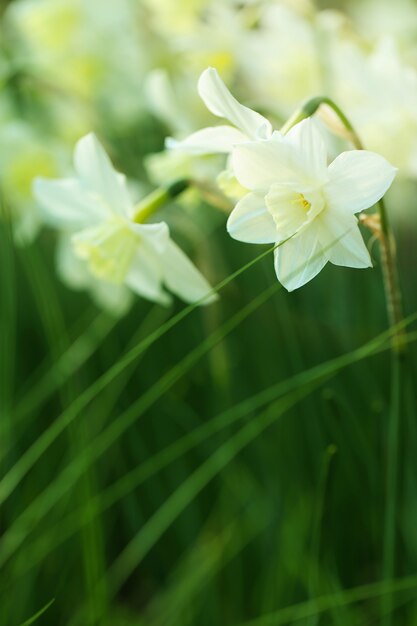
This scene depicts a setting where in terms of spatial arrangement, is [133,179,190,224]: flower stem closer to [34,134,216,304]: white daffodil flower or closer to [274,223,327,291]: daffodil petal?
[34,134,216,304]: white daffodil flower

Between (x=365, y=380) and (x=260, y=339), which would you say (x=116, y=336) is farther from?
(x=365, y=380)

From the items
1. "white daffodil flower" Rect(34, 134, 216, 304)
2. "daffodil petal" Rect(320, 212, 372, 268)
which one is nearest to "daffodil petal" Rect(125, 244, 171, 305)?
"white daffodil flower" Rect(34, 134, 216, 304)

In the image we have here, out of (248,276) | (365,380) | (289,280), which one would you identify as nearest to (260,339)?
(248,276)

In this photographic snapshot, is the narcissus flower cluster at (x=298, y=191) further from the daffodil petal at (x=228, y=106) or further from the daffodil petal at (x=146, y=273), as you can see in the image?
the daffodil petal at (x=146, y=273)

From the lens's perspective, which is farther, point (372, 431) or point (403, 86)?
point (372, 431)

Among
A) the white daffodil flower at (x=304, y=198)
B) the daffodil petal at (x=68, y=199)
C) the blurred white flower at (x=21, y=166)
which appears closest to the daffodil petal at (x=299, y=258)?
the white daffodil flower at (x=304, y=198)

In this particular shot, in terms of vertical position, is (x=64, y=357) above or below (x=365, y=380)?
above
